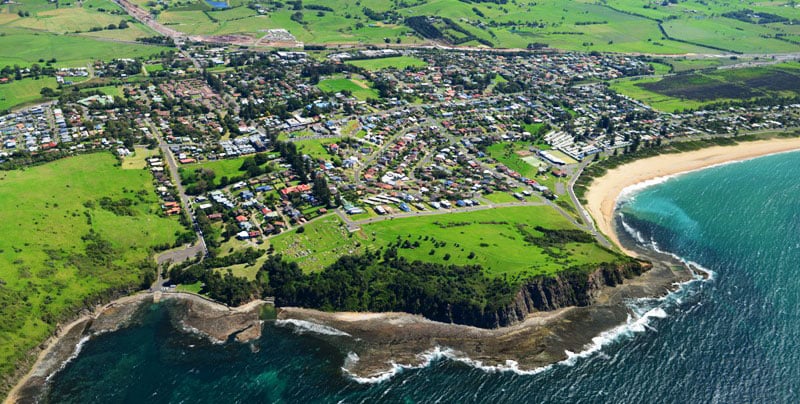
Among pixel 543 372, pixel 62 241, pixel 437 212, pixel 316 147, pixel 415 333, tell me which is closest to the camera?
pixel 543 372

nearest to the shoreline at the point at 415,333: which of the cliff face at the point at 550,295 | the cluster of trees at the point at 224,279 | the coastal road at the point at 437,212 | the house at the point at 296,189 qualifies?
the cliff face at the point at 550,295

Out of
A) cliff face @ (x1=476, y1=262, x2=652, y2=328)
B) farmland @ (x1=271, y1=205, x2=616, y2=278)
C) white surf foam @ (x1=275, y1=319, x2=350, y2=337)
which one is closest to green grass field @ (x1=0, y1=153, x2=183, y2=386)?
farmland @ (x1=271, y1=205, x2=616, y2=278)

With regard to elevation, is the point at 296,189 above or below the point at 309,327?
above

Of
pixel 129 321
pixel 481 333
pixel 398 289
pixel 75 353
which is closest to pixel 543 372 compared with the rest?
pixel 481 333

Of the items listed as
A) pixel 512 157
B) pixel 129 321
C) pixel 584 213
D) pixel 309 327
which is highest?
pixel 512 157

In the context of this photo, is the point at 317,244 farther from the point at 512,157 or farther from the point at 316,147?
the point at 512,157

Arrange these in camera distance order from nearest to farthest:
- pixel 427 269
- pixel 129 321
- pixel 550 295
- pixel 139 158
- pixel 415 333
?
1. pixel 415 333
2. pixel 129 321
3. pixel 550 295
4. pixel 427 269
5. pixel 139 158

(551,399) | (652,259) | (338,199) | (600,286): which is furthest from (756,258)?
(338,199)

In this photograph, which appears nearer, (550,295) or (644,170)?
(550,295)
